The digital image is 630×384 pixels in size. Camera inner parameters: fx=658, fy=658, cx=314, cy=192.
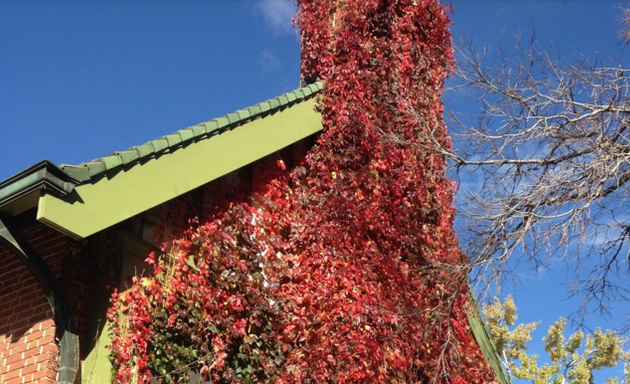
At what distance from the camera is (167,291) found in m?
5.79

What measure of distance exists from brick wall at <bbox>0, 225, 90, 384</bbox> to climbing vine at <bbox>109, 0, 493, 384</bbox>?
442 mm

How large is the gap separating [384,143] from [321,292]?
7.62ft

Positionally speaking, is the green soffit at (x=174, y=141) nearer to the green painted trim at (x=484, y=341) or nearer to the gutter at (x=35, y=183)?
the gutter at (x=35, y=183)

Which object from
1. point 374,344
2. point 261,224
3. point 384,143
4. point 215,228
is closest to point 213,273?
point 215,228

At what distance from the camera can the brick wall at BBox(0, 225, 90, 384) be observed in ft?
16.9

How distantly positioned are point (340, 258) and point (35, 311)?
323cm

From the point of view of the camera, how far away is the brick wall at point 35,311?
5141 millimetres

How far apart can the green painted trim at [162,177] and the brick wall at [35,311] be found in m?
0.56

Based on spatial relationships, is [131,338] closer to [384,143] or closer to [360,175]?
[360,175]

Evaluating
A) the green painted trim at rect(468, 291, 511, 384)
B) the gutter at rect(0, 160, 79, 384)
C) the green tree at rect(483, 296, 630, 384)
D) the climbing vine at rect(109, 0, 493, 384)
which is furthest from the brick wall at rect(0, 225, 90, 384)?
the green tree at rect(483, 296, 630, 384)

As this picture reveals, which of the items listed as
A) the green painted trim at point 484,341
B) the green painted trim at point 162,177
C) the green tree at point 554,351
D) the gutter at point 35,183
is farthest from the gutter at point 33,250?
the green tree at point 554,351

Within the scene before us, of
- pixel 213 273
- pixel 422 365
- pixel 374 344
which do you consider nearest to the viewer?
pixel 213 273

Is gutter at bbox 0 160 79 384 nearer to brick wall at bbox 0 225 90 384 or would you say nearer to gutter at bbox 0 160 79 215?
gutter at bbox 0 160 79 215

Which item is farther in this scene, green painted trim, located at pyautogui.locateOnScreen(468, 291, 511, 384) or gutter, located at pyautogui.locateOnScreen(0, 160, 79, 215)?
green painted trim, located at pyautogui.locateOnScreen(468, 291, 511, 384)
